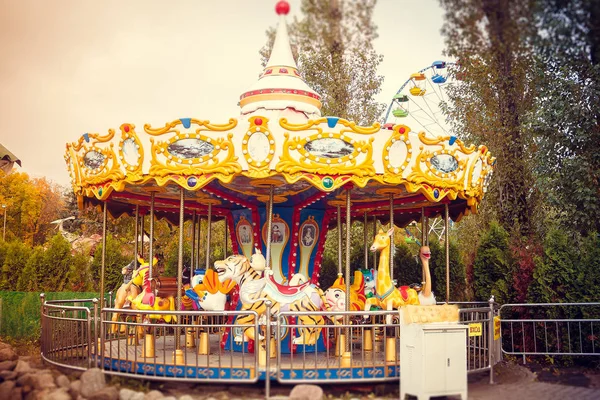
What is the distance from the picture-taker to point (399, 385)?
6.34 meters

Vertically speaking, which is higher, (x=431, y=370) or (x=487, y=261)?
(x=487, y=261)

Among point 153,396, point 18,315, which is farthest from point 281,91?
point 18,315

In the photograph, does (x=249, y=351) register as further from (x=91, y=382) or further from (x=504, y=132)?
(x=504, y=132)

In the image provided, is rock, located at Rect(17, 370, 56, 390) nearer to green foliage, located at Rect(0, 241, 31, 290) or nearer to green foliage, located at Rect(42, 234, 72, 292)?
green foliage, located at Rect(42, 234, 72, 292)

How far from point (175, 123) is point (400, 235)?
17.7 meters

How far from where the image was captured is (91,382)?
5727 mm

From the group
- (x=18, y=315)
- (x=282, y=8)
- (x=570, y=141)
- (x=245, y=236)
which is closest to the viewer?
(x=282, y=8)

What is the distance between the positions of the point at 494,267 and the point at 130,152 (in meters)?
6.60

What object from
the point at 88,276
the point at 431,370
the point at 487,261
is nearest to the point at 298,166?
the point at 431,370

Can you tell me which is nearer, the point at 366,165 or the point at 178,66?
the point at 366,165

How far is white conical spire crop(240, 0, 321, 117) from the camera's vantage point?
7.81 metres

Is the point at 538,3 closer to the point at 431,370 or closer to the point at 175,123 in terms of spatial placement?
the point at 431,370

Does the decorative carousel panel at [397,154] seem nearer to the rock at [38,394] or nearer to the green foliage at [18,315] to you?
the rock at [38,394]

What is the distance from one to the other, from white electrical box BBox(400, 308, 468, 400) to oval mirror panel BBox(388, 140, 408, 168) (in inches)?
72.2
